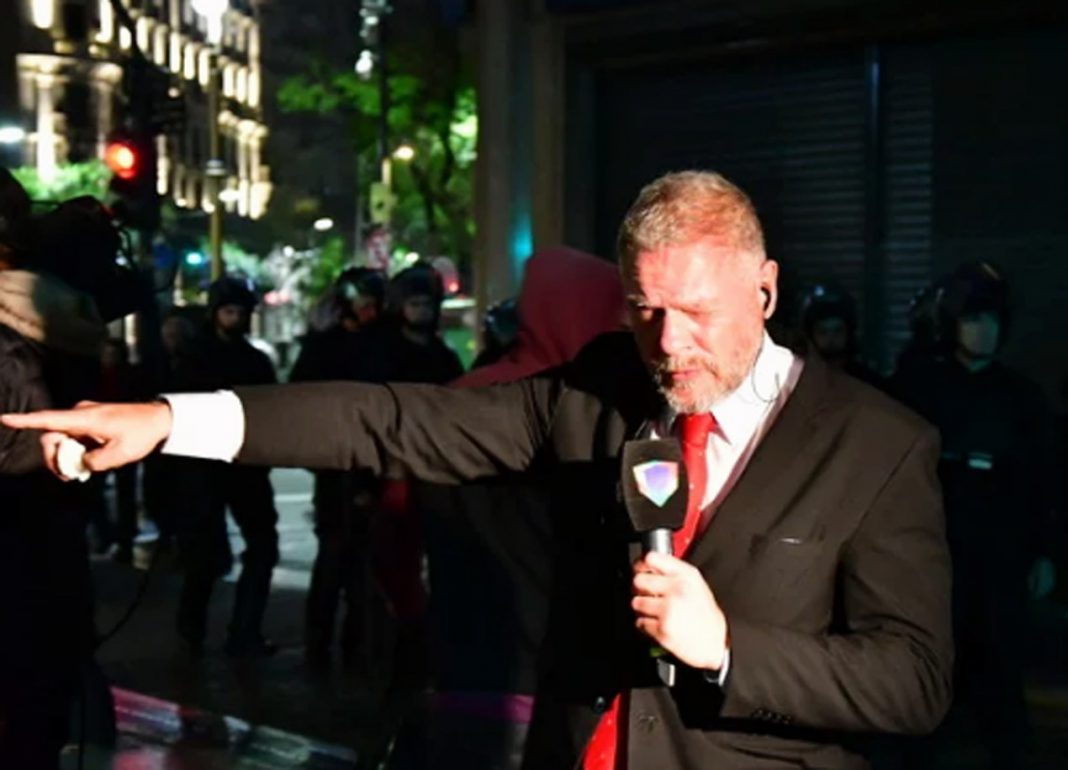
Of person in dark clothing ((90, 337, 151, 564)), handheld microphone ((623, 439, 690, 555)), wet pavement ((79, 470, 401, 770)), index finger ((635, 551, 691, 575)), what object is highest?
handheld microphone ((623, 439, 690, 555))

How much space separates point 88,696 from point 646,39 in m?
7.80

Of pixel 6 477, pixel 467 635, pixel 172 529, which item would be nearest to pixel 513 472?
pixel 467 635

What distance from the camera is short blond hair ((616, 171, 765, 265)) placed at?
264 centimetres

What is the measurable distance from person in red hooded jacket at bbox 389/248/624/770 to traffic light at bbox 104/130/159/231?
9631 mm

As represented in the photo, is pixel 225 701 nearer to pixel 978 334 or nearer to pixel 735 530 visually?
pixel 978 334

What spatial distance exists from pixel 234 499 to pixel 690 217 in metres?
7.63

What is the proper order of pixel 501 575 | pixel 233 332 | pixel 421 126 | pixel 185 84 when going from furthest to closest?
pixel 185 84, pixel 421 126, pixel 233 332, pixel 501 575

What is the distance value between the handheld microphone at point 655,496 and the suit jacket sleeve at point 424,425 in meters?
0.55

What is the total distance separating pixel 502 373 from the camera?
15.8ft

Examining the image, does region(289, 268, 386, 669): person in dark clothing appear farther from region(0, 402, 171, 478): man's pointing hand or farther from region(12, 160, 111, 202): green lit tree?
region(12, 160, 111, 202): green lit tree

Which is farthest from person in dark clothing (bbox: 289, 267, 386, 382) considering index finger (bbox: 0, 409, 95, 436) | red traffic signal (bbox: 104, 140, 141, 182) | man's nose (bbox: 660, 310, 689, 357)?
man's nose (bbox: 660, 310, 689, 357)

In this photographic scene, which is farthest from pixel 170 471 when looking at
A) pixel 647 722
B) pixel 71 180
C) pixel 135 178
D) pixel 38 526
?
pixel 71 180

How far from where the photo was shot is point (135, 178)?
46.0ft

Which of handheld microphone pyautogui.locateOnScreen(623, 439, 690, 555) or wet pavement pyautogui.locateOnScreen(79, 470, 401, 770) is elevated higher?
handheld microphone pyautogui.locateOnScreen(623, 439, 690, 555)
